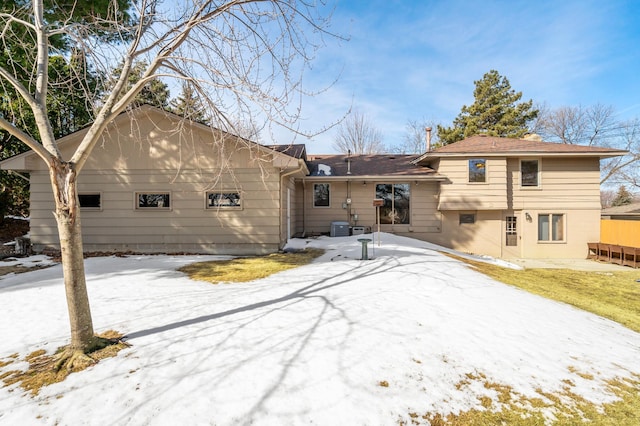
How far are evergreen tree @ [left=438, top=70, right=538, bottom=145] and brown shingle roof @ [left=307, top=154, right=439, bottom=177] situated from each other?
38.8ft

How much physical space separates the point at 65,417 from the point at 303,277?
449 cm

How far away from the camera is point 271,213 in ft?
31.6

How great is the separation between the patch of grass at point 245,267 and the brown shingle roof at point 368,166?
5.49 m

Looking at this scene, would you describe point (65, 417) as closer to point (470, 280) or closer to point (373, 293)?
point (373, 293)

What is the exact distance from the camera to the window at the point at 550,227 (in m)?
13.1

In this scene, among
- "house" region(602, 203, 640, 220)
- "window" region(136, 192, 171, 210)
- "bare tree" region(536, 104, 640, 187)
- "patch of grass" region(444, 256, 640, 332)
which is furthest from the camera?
"bare tree" region(536, 104, 640, 187)

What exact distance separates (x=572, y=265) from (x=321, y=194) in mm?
10760

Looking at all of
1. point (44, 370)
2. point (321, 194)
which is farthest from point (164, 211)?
point (44, 370)

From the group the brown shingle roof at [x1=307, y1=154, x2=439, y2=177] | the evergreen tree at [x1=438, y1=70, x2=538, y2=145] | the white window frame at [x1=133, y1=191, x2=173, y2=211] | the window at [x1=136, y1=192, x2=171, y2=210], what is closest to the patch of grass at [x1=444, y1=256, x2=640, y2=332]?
the brown shingle roof at [x1=307, y1=154, x2=439, y2=177]

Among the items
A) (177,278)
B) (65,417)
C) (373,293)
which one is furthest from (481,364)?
(177,278)

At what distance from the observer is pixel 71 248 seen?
3.06 meters

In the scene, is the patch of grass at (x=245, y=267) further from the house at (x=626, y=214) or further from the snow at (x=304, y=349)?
the house at (x=626, y=214)

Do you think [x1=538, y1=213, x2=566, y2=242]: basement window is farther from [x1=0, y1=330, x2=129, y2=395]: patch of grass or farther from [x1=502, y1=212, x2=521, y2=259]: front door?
[x1=0, y1=330, x2=129, y2=395]: patch of grass

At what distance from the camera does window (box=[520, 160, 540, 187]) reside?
1311cm
